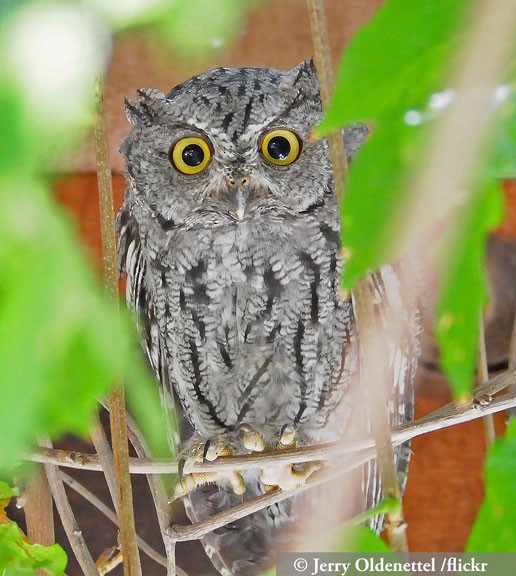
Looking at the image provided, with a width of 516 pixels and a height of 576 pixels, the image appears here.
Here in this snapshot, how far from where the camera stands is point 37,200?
33 centimetres

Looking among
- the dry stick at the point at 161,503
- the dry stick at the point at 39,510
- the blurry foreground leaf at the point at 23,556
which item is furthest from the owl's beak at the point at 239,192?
the blurry foreground leaf at the point at 23,556

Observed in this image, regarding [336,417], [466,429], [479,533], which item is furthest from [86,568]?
[466,429]

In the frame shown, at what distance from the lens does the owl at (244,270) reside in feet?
4.20

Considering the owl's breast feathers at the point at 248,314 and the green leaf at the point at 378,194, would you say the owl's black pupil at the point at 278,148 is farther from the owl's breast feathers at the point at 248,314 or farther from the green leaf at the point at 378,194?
the green leaf at the point at 378,194

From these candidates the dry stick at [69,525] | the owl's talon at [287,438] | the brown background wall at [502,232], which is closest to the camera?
the dry stick at [69,525]

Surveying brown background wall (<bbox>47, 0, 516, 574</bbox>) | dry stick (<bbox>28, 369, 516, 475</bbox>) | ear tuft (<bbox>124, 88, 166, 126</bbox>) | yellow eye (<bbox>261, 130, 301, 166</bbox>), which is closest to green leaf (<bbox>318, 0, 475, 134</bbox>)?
dry stick (<bbox>28, 369, 516, 475</bbox>)

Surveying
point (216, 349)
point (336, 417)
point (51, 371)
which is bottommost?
point (336, 417)

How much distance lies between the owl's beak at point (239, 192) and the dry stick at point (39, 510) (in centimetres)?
49

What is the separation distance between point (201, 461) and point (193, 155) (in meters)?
0.49

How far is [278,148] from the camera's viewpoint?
1.30m

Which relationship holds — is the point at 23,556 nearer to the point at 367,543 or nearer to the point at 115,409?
the point at 115,409

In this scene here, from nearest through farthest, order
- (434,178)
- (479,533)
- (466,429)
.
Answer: (434,178) → (479,533) → (466,429)

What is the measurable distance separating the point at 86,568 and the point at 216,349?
1.61 ft

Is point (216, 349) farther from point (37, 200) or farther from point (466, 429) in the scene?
point (37, 200)
